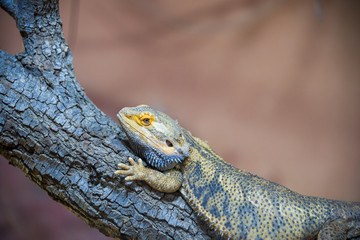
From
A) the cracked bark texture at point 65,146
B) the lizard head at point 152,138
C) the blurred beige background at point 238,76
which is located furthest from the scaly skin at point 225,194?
the blurred beige background at point 238,76

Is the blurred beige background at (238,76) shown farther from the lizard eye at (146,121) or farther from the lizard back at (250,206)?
the lizard back at (250,206)

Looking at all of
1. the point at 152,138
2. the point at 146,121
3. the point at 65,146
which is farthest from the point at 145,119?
the point at 65,146

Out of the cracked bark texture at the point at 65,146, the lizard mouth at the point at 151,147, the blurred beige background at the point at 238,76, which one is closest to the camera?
the cracked bark texture at the point at 65,146

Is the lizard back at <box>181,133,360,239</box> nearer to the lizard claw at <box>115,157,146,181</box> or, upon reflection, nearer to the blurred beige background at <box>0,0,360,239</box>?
the lizard claw at <box>115,157,146,181</box>

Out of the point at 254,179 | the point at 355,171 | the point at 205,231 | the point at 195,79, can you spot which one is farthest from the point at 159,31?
the point at 355,171

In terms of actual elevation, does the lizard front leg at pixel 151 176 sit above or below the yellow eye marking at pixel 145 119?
below

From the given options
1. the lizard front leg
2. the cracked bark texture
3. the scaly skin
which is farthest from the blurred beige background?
the lizard front leg

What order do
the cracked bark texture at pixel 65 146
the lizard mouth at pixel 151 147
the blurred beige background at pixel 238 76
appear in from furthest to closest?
the blurred beige background at pixel 238 76
the lizard mouth at pixel 151 147
the cracked bark texture at pixel 65 146
